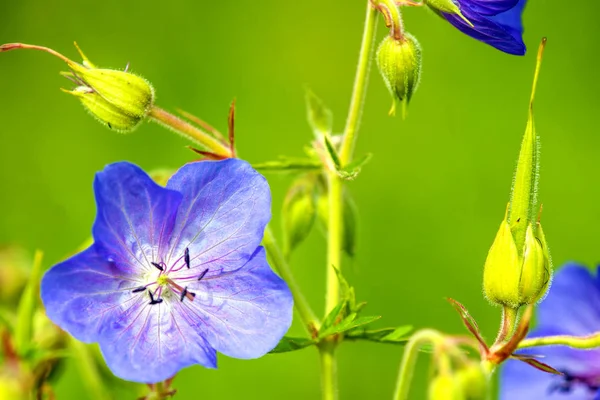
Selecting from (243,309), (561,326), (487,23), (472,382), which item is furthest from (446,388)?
(561,326)

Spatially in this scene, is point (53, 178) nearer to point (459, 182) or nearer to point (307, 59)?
point (307, 59)

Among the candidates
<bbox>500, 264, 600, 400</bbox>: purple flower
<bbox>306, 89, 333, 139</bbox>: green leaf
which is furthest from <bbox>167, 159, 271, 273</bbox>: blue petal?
<bbox>500, 264, 600, 400</bbox>: purple flower

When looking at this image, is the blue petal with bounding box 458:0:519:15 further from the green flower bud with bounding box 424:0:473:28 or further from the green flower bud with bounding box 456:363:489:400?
the green flower bud with bounding box 456:363:489:400

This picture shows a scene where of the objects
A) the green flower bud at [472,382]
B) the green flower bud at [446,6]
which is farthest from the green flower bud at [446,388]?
the green flower bud at [446,6]

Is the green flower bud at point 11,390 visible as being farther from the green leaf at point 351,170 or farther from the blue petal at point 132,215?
the green leaf at point 351,170

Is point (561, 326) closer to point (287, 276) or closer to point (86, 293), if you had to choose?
point (287, 276)

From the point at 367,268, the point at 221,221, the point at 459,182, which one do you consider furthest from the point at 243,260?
the point at 459,182
